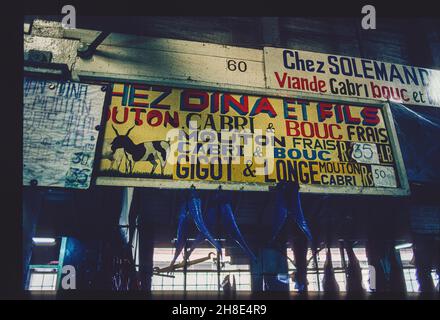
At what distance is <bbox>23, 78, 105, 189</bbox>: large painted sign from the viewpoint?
4.65 m

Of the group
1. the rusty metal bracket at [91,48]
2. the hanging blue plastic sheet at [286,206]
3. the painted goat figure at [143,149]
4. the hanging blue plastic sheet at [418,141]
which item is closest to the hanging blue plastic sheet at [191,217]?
the painted goat figure at [143,149]

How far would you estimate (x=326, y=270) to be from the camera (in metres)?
6.57

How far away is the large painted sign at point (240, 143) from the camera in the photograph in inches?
200

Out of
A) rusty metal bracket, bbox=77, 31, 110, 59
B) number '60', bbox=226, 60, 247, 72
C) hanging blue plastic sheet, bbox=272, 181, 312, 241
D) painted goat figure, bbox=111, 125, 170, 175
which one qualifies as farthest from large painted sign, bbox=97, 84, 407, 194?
rusty metal bracket, bbox=77, 31, 110, 59

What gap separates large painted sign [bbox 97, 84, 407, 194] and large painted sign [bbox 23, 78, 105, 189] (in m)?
0.28

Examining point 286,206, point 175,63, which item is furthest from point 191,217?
point 175,63

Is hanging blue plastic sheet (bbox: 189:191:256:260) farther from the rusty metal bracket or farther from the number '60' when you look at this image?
the rusty metal bracket

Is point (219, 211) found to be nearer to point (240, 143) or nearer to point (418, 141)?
point (240, 143)

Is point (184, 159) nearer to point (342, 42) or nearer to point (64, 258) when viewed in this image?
point (64, 258)

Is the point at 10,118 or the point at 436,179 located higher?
the point at 436,179

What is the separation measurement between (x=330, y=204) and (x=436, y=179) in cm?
228

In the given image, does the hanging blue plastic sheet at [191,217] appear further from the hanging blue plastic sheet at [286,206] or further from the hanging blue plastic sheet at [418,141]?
the hanging blue plastic sheet at [418,141]

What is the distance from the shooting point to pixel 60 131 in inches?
195
